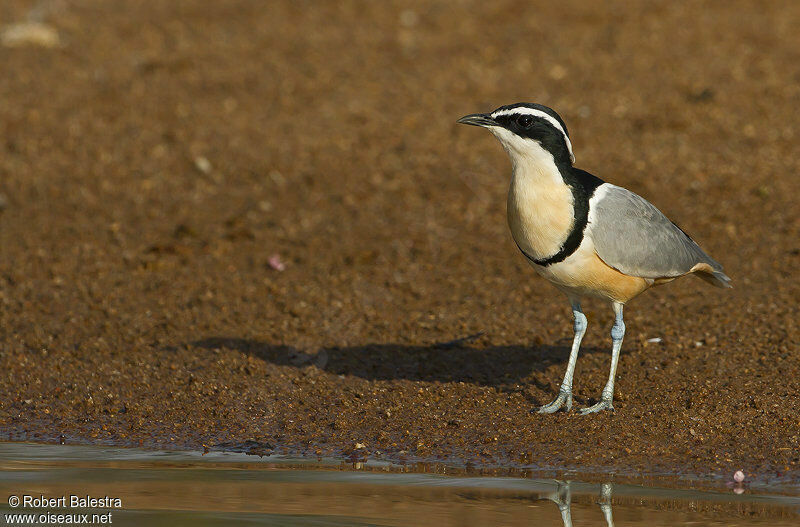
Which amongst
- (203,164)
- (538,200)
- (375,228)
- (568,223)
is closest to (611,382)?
(568,223)

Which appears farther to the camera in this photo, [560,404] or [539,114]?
[560,404]

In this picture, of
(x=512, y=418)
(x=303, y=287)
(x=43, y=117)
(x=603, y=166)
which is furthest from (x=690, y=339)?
(x=43, y=117)

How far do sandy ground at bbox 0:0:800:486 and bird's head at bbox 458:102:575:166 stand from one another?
1538 millimetres

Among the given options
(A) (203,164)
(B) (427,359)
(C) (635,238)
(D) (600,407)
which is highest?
(A) (203,164)

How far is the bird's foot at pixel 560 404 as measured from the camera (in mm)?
6945

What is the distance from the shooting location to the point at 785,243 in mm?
10062

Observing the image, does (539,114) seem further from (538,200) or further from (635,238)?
(635,238)

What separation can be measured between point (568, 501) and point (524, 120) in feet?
7.17

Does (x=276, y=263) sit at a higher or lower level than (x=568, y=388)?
higher

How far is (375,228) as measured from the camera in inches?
426

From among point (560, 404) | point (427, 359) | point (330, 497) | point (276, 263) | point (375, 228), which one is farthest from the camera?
point (375, 228)

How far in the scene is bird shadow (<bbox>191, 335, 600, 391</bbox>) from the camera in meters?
7.72

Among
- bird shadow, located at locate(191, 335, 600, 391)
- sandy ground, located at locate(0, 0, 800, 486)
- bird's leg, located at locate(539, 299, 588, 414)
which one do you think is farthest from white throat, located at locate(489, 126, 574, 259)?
bird shadow, located at locate(191, 335, 600, 391)

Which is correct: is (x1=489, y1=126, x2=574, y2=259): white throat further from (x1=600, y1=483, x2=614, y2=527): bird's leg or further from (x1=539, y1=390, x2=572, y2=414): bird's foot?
(x1=600, y1=483, x2=614, y2=527): bird's leg
